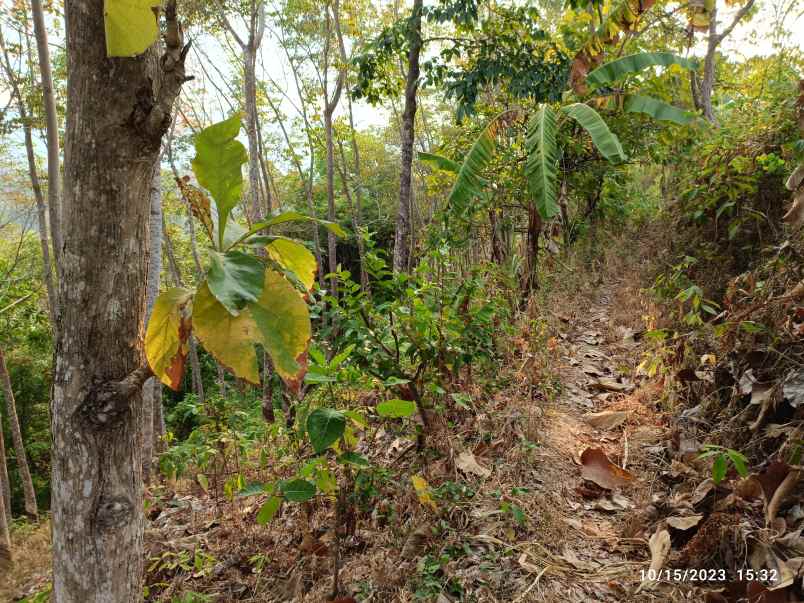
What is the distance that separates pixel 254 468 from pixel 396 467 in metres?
0.98

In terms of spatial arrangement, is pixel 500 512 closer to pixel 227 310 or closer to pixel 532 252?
pixel 227 310

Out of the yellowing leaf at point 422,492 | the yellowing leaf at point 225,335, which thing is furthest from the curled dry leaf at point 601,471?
the yellowing leaf at point 225,335

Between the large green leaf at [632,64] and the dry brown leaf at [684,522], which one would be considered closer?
the dry brown leaf at [684,522]

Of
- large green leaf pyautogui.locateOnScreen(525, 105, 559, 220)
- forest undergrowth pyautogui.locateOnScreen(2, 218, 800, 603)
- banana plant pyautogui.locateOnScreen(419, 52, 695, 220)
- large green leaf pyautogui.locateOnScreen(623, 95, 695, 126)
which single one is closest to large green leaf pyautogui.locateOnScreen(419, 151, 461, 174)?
banana plant pyautogui.locateOnScreen(419, 52, 695, 220)

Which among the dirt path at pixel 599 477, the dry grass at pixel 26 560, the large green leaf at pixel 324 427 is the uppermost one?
the large green leaf at pixel 324 427

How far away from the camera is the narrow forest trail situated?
200 centimetres

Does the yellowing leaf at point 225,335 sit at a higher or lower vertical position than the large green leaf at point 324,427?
higher

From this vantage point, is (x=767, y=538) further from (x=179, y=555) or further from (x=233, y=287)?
(x=179, y=555)

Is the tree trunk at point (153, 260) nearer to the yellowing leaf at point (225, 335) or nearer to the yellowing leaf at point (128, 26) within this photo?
the yellowing leaf at point (225, 335)

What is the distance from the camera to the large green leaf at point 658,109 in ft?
16.5

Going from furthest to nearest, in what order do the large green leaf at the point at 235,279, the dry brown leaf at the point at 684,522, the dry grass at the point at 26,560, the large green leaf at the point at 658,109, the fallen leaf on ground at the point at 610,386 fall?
the dry grass at the point at 26,560, the large green leaf at the point at 658,109, the fallen leaf on ground at the point at 610,386, the dry brown leaf at the point at 684,522, the large green leaf at the point at 235,279

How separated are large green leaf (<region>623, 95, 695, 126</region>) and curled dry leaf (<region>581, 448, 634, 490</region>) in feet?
12.5

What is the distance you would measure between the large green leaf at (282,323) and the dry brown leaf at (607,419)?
2.76 meters

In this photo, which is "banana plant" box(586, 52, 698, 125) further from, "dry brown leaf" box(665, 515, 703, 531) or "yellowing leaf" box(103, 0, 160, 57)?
"yellowing leaf" box(103, 0, 160, 57)
